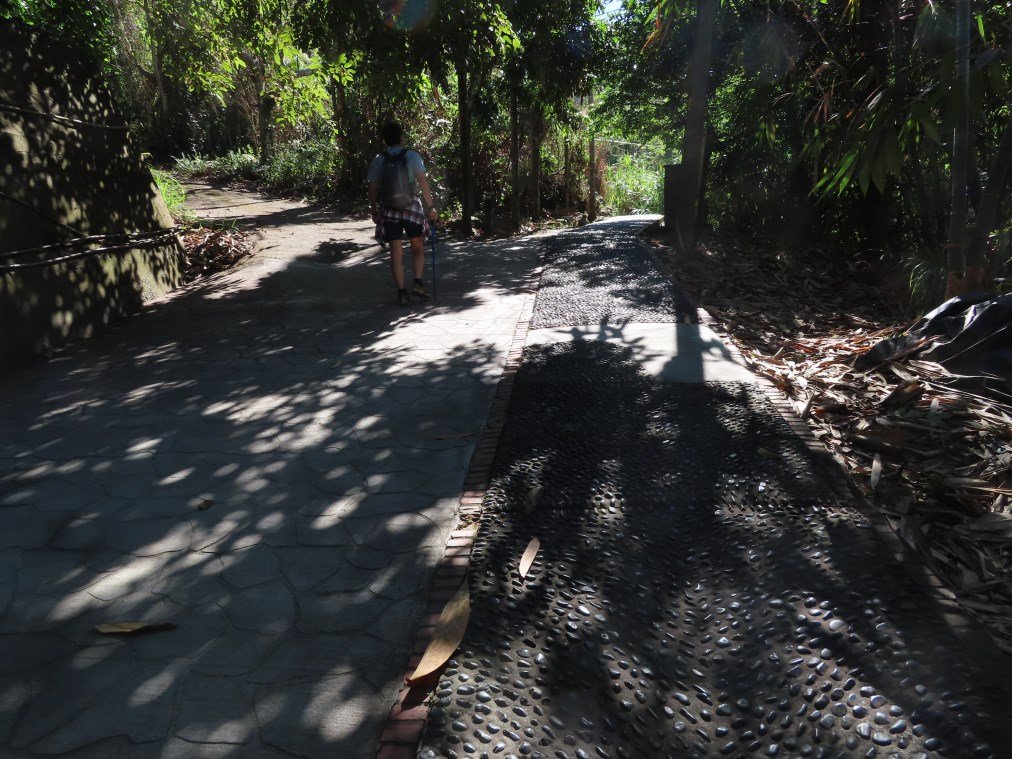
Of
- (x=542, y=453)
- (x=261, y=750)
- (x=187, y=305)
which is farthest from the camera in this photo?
(x=187, y=305)

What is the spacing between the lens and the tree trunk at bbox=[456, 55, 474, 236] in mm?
12711

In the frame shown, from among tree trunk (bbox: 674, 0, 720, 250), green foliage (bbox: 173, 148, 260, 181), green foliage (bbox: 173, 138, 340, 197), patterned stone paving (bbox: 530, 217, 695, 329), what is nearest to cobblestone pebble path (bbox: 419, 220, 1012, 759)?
patterned stone paving (bbox: 530, 217, 695, 329)

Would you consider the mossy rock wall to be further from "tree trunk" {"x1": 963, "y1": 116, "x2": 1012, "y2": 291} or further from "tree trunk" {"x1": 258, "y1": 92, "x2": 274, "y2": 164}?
"tree trunk" {"x1": 258, "y1": 92, "x2": 274, "y2": 164}

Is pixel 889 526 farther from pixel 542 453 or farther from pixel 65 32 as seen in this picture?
pixel 65 32

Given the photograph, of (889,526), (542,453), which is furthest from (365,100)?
(889,526)

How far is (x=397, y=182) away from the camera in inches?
297

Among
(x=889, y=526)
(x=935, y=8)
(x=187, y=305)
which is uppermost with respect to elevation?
(x=935, y=8)

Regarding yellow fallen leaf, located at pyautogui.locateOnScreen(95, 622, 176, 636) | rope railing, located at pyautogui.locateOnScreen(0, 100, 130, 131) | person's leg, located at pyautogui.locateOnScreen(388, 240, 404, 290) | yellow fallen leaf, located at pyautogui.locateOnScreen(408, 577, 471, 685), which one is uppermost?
rope railing, located at pyautogui.locateOnScreen(0, 100, 130, 131)

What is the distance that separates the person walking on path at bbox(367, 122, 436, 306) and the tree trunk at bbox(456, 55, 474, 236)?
5074 mm

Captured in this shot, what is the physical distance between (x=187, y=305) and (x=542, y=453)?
6.00 metres

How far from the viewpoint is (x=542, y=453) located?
401 centimetres

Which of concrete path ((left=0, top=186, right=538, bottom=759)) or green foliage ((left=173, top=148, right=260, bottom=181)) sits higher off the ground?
green foliage ((left=173, top=148, right=260, bottom=181))

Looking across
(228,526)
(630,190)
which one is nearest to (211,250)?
(228,526)

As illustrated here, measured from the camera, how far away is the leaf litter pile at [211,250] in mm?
10180
